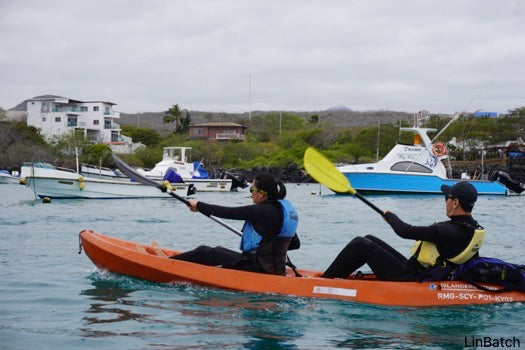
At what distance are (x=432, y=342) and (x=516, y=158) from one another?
5098cm

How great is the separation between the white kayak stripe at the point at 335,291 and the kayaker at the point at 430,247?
0.24 metres

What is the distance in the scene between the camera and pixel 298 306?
7023 millimetres

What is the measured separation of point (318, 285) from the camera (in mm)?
7180

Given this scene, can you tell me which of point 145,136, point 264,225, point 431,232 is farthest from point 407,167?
point 145,136

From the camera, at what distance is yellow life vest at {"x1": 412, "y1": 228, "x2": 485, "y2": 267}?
668 centimetres

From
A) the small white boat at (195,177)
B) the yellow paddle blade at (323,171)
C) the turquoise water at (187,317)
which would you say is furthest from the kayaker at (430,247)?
the small white boat at (195,177)

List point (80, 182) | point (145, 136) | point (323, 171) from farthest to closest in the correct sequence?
point (145, 136) < point (80, 182) < point (323, 171)

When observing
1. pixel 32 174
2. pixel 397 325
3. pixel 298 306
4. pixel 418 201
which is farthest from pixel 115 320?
pixel 418 201

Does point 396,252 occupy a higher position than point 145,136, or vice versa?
point 145,136

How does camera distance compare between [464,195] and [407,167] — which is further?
[407,167]

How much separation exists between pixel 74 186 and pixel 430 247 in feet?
66.2

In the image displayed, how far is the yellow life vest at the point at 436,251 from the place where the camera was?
21.9 ft

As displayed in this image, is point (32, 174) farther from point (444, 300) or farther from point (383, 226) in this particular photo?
point (444, 300)

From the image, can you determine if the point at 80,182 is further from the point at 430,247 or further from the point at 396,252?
the point at 430,247
